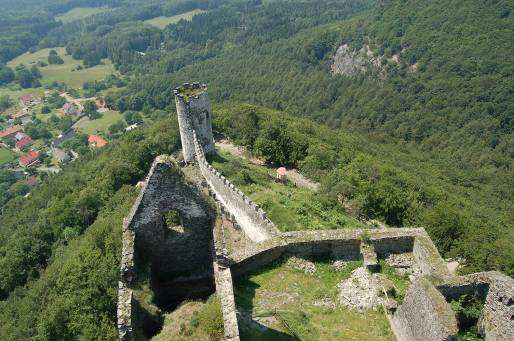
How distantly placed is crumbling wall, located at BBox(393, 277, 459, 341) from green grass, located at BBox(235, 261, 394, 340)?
116 centimetres

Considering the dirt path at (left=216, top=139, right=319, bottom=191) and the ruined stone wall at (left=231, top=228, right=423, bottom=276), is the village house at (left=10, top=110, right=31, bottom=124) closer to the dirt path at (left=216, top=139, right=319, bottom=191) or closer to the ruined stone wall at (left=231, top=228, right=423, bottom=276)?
the dirt path at (left=216, top=139, right=319, bottom=191)

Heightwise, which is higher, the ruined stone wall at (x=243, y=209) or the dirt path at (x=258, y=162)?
the ruined stone wall at (x=243, y=209)

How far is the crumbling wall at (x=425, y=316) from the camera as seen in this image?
1223 centimetres

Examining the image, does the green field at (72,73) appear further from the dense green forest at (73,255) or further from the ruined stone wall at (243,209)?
the ruined stone wall at (243,209)

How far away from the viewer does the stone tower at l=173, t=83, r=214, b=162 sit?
1401 inches

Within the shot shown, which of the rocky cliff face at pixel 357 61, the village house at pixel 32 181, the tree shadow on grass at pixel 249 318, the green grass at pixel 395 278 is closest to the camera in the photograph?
the tree shadow on grass at pixel 249 318

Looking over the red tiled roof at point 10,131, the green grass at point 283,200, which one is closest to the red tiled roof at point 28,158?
the red tiled roof at point 10,131

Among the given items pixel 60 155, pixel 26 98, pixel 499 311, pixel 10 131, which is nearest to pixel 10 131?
pixel 10 131

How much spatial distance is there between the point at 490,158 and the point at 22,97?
501 feet

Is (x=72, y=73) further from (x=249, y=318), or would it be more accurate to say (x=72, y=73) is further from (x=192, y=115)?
(x=249, y=318)

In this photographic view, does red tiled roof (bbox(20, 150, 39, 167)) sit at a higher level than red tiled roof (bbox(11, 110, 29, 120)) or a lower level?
higher

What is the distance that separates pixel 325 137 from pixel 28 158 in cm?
8914

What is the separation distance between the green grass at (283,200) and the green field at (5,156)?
98851 millimetres

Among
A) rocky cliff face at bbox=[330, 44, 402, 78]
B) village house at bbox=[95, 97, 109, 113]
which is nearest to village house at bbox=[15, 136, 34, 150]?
village house at bbox=[95, 97, 109, 113]
